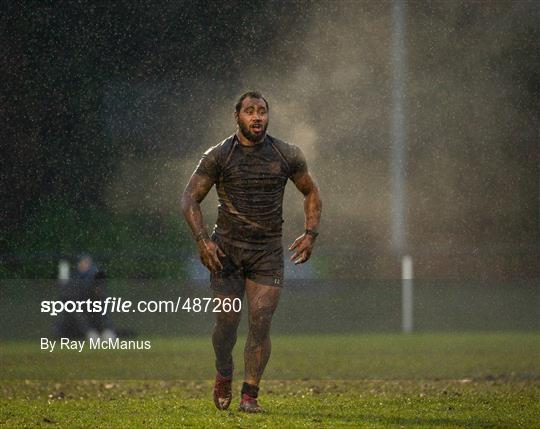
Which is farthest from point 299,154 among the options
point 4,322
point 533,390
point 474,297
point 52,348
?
point 474,297

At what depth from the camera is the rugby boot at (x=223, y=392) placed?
36.7ft

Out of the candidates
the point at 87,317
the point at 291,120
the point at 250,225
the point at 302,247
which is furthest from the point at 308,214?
the point at 291,120

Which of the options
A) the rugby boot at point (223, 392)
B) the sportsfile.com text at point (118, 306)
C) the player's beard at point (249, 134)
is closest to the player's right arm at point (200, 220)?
the player's beard at point (249, 134)

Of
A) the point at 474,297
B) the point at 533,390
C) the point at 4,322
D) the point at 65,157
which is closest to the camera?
the point at 533,390

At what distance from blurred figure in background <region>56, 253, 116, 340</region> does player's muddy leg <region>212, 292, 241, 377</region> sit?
9.70m

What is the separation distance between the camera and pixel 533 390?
13.6 m

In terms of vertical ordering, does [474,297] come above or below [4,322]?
above

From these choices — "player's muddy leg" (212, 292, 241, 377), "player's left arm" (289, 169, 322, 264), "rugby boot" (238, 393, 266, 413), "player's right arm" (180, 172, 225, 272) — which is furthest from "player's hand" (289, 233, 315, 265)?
"rugby boot" (238, 393, 266, 413)

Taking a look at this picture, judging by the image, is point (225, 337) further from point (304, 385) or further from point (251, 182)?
point (304, 385)

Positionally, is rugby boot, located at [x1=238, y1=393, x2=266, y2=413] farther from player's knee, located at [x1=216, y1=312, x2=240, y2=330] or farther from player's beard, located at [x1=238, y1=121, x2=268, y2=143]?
player's beard, located at [x1=238, y1=121, x2=268, y2=143]

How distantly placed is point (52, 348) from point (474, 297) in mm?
15018

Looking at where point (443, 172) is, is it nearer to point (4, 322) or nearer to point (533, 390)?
point (4, 322)

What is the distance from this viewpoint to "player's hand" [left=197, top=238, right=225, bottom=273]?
10648 mm

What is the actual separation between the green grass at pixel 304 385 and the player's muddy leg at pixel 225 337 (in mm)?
394
